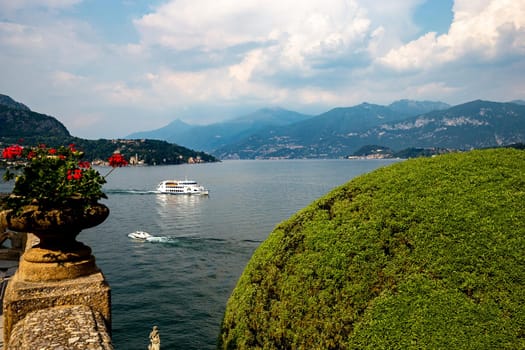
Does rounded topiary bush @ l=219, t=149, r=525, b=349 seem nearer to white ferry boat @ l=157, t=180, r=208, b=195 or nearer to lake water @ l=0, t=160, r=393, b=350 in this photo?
lake water @ l=0, t=160, r=393, b=350

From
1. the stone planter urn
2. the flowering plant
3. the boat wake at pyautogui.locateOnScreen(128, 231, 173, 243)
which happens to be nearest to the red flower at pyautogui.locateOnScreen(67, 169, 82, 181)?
the flowering plant

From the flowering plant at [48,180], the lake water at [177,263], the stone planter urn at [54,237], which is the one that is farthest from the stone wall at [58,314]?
the lake water at [177,263]

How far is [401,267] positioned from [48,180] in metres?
5.10

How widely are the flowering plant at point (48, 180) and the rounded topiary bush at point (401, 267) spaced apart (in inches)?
127

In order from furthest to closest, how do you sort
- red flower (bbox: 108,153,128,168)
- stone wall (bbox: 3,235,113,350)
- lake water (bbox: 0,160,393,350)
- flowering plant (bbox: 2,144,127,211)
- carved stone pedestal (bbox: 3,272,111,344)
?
lake water (bbox: 0,160,393,350), red flower (bbox: 108,153,128,168), flowering plant (bbox: 2,144,127,211), carved stone pedestal (bbox: 3,272,111,344), stone wall (bbox: 3,235,113,350)

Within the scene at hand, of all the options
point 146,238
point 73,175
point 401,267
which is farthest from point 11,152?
point 146,238

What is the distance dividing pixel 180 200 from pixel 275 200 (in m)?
20.0

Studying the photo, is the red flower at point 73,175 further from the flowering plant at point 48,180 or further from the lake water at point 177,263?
the lake water at point 177,263

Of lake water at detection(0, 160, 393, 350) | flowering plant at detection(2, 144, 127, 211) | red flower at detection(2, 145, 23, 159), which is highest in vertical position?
red flower at detection(2, 145, 23, 159)

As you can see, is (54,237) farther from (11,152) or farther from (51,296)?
(11,152)

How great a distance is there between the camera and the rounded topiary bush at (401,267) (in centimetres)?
488

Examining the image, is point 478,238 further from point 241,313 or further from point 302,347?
point 241,313

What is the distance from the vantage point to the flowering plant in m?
Answer: 5.14

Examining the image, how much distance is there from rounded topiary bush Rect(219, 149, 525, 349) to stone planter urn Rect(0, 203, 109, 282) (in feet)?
9.51
